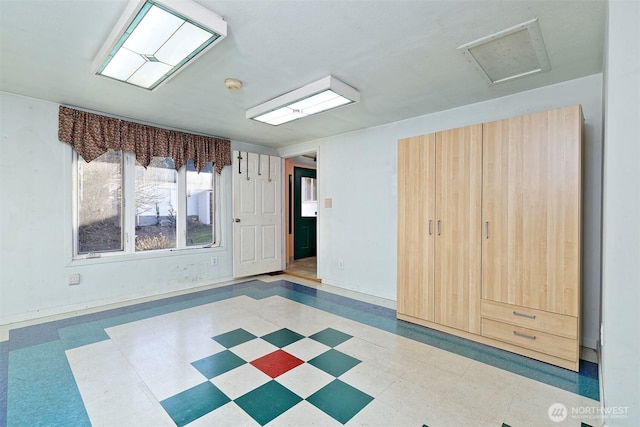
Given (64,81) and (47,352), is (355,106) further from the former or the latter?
(47,352)

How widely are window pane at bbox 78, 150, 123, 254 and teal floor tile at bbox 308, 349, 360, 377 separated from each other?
A: 10.0 ft

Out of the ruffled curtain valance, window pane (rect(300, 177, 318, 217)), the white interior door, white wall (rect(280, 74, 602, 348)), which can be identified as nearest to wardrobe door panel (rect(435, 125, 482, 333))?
white wall (rect(280, 74, 602, 348))

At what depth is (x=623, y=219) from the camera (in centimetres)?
138

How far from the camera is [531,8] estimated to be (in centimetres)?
165

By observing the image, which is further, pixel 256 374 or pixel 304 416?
pixel 256 374

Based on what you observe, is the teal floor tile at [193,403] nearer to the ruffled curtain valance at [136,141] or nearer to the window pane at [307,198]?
the ruffled curtain valance at [136,141]

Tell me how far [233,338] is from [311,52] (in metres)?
2.50

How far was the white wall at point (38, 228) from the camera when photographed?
292 centimetres

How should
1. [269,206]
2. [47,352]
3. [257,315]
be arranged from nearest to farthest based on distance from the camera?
1. [47,352]
2. [257,315]
3. [269,206]

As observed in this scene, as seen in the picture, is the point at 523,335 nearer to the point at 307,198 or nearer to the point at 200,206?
the point at 200,206

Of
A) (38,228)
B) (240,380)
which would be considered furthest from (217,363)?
(38,228)

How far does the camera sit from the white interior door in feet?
15.6

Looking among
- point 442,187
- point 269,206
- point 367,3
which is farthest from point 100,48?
point 269,206

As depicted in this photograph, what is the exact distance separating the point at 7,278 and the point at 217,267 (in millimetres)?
2302
